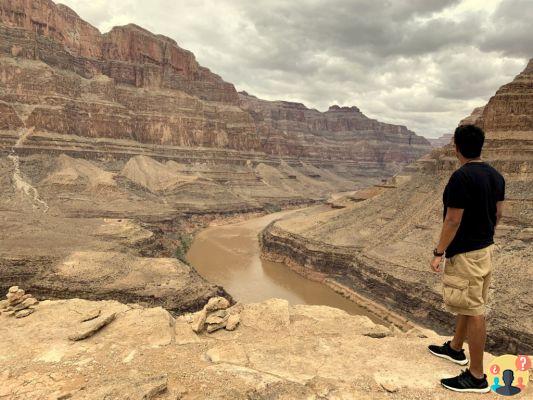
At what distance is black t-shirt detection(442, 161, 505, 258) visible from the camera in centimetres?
564

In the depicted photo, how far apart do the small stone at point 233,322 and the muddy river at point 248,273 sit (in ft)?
66.4

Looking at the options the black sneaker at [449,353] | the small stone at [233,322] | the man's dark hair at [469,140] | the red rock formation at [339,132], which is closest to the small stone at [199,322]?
the small stone at [233,322]

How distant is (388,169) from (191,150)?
9998 centimetres

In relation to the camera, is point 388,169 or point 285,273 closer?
point 285,273

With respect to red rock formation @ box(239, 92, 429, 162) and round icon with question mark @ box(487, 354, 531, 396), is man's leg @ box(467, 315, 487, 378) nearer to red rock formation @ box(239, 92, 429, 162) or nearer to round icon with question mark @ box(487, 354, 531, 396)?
round icon with question mark @ box(487, 354, 531, 396)

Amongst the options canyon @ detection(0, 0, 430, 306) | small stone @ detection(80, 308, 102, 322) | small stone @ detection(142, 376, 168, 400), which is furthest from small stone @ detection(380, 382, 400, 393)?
canyon @ detection(0, 0, 430, 306)

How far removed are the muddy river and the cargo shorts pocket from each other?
78.9 ft

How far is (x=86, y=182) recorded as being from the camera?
57.5 metres

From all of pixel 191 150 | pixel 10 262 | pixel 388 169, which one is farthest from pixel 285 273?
pixel 388 169

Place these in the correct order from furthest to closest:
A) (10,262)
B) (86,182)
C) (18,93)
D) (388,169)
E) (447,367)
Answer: (388,169), (18,93), (86,182), (10,262), (447,367)

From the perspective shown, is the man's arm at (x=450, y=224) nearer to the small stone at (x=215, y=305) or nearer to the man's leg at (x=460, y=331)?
the man's leg at (x=460, y=331)

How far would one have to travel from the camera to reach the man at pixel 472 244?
→ 566cm

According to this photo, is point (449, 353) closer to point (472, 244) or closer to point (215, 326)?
point (472, 244)

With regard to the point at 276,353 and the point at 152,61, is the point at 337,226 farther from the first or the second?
the point at 152,61
